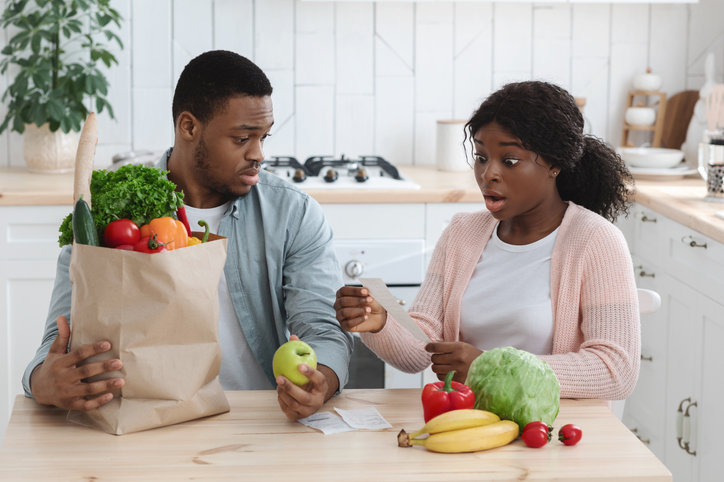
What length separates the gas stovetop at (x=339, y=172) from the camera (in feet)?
9.98

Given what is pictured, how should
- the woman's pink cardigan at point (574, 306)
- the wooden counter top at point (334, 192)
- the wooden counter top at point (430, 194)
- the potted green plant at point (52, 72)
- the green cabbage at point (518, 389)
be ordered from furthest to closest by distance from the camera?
the potted green plant at point (52, 72), the wooden counter top at point (334, 192), the wooden counter top at point (430, 194), the woman's pink cardigan at point (574, 306), the green cabbage at point (518, 389)

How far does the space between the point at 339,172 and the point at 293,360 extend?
1.94 meters

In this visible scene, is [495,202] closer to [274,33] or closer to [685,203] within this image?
[685,203]

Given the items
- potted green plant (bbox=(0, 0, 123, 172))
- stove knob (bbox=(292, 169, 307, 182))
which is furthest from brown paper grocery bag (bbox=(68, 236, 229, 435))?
potted green plant (bbox=(0, 0, 123, 172))

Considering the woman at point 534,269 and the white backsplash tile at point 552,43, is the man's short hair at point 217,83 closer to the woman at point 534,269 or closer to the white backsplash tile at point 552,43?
the woman at point 534,269

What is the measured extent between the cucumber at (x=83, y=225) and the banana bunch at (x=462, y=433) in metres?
0.51

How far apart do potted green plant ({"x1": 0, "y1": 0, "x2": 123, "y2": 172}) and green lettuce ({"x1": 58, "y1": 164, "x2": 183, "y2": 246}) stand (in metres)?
1.90

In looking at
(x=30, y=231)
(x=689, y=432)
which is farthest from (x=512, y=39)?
(x=30, y=231)

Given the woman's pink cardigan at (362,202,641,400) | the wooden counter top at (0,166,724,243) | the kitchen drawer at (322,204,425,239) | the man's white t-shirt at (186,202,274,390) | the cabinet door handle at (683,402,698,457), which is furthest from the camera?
the kitchen drawer at (322,204,425,239)

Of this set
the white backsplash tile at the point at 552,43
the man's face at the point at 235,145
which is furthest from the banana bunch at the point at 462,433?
the white backsplash tile at the point at 552,43

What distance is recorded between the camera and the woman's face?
1.74 m

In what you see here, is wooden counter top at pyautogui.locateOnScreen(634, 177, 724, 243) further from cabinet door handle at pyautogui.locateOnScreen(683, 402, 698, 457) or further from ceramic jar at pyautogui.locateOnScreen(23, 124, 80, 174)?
ceramic jar at pyautogui.locateOnScreen(23, 124, 80, 174)

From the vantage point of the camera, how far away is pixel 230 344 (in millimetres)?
1873

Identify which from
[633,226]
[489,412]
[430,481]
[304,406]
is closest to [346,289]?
[304,406]
